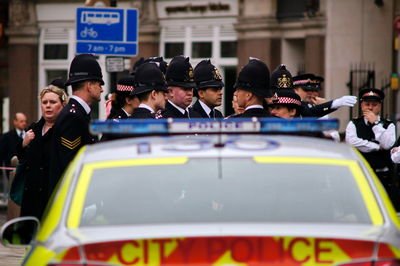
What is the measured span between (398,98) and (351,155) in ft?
74.0

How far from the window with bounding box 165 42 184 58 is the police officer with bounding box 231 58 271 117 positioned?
21.8 metres

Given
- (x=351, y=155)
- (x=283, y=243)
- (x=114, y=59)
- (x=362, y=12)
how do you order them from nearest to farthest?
(x=283, y=243) → (x=351, y=155) → (x=114, y=59) → (x=362, y=12)

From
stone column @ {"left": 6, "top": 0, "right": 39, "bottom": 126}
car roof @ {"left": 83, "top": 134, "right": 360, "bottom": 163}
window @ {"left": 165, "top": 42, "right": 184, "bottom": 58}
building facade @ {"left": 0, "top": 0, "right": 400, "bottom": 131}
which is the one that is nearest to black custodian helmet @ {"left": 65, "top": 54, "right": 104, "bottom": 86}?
car roof @ {"left": 83, "top": 134, "right": 360, "bottom": 163}

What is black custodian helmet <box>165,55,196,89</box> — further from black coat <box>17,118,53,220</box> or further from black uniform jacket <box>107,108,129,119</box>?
black coat <box>17,118,53,220</box>

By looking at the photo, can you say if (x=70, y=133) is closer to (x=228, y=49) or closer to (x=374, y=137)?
(x=374, y=137)

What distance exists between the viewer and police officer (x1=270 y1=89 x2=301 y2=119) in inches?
421

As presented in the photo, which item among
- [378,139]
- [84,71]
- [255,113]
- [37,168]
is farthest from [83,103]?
[378,139]

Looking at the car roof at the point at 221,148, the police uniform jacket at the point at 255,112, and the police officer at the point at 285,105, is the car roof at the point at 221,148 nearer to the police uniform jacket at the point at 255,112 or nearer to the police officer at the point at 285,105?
the police uniform jacket at the point at 255,112

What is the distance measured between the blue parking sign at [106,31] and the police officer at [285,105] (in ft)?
23.8

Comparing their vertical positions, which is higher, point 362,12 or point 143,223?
point 362,12

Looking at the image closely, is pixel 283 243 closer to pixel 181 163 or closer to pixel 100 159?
pixel 181 163

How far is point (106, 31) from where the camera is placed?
17984mm

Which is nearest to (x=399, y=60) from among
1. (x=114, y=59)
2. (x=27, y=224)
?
(x=114, y=59)

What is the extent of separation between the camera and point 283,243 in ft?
16.6
